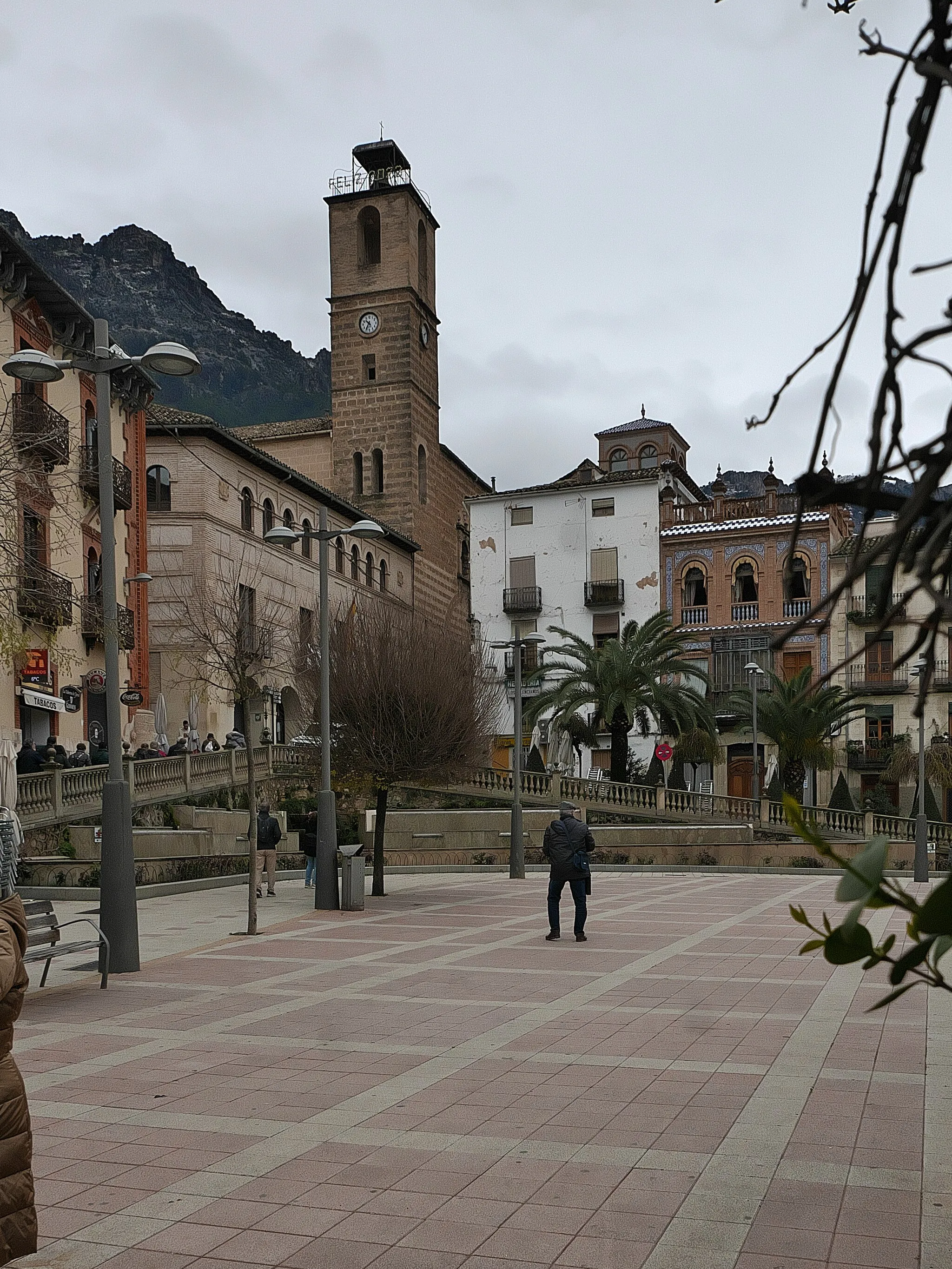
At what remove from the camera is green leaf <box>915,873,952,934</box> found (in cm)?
148

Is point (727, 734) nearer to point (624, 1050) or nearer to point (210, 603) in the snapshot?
point (210, 603)

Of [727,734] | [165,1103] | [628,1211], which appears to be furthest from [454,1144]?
[727,734]

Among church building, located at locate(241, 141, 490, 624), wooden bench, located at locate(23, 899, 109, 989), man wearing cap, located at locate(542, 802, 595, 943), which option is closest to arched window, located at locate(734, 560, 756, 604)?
church building, located at locate(241, 141, 490, 624)

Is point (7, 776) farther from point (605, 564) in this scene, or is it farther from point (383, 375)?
point (383, 375)

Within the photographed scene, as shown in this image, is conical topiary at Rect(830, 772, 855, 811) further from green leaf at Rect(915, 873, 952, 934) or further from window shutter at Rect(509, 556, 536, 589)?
green leaf at Rect(915, 873, 952, 934)

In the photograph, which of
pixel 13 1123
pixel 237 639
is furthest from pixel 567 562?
pixel 13 1123

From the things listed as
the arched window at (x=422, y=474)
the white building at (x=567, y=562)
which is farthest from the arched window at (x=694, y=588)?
the arched window at (x=422, y=474)

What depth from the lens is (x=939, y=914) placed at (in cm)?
149

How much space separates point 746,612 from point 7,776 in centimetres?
3840

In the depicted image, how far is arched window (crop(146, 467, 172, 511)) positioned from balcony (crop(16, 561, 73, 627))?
22.3 meters

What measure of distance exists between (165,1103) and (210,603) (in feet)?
91.7

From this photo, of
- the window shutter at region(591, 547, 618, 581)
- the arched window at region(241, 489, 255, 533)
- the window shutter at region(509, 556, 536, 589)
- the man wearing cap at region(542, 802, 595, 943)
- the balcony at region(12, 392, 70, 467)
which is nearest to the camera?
the man wearing cap at region(542, 802, 595, 943)

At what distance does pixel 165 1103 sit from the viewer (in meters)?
7.79

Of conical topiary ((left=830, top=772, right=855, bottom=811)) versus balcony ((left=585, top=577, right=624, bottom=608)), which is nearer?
conical topiary ((left=830, top=772, right=855, bottom=811))
